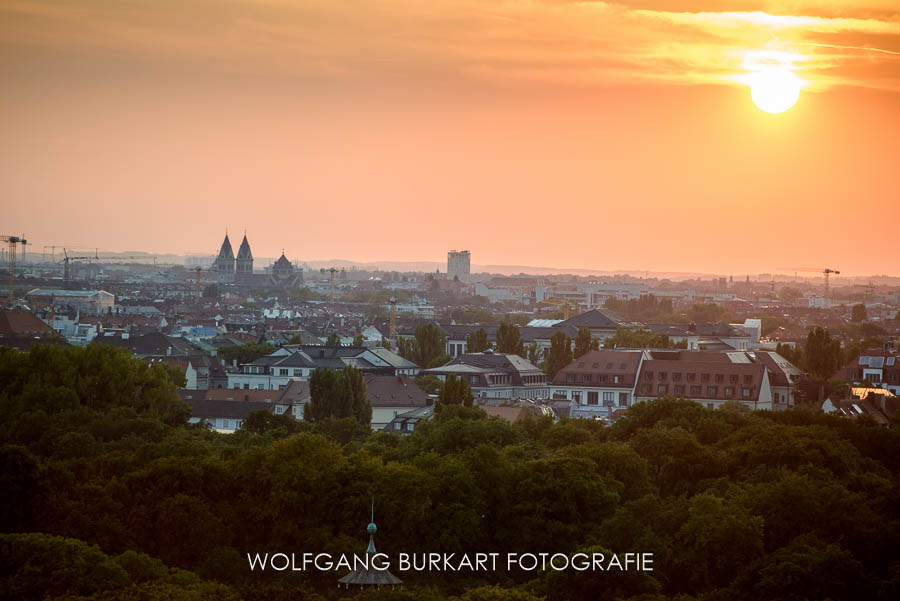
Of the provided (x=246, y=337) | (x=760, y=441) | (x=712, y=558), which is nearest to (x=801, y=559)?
(x=712, y=558)

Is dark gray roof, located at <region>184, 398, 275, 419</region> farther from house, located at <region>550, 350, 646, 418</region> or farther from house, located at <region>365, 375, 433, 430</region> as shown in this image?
house, located at <region>550, 350, 646, 418</region>

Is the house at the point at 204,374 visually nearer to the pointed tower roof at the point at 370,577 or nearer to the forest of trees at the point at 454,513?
the forest of trees at the point at 454,513

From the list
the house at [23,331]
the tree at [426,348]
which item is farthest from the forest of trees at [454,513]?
the house at [23,331]

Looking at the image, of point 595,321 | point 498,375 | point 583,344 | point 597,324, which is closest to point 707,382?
point 498,375

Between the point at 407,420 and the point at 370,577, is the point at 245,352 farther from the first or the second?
the point at 370,577

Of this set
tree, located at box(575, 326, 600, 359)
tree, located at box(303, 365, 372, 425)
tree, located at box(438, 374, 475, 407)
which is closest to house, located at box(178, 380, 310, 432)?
tree, located at box(303, 365, 372, 425)
